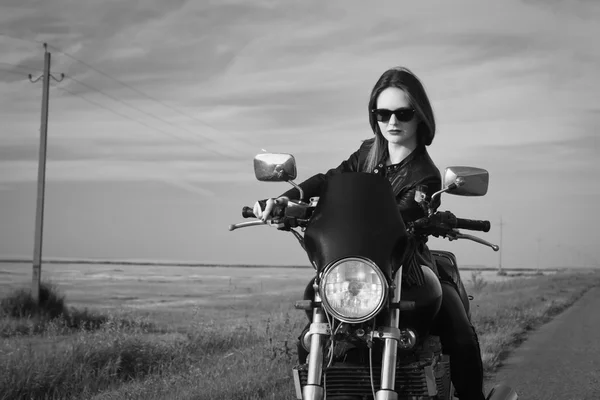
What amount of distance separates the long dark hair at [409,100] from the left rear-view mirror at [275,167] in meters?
0.80

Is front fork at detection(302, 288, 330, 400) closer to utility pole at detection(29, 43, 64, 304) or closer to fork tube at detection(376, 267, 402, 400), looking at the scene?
fork tube at detection(376, 267, 402, 400)

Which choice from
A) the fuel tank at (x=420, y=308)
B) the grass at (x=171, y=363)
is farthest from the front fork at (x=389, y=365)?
the grass at (x=171, y=363)

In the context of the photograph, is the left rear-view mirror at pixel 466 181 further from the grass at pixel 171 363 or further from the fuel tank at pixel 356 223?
the grass at pixel 171 363

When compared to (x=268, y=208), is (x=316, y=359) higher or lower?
lower

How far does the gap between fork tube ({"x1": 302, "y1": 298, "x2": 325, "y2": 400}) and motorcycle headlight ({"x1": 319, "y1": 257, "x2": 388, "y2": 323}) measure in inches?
5.6

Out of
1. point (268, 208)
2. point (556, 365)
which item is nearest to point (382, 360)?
point (268, 208)

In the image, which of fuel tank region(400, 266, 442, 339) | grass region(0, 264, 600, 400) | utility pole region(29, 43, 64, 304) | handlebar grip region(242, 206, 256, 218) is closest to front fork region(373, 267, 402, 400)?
fuel tank region(400, 266, 442, 339)

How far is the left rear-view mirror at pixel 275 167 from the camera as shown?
2.97m

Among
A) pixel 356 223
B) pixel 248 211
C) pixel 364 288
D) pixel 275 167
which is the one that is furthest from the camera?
pixel 248 211

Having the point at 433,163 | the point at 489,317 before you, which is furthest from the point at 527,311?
the point at 433,163

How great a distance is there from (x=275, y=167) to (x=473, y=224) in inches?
36.4

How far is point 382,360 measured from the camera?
2648 mm

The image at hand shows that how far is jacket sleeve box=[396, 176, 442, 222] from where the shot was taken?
10.3 ft

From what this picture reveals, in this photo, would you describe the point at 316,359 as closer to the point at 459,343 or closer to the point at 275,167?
the point at 275,167
